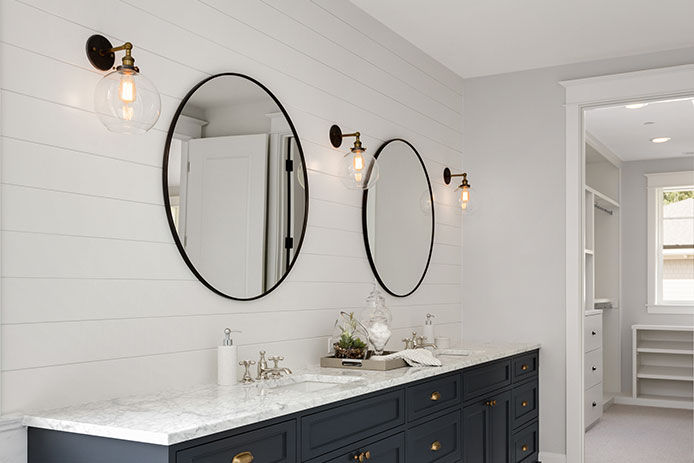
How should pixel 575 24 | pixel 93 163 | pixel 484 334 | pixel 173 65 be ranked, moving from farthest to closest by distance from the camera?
pixel 484 334, pixel 575 24, pixel 173 65, pixel 93 163

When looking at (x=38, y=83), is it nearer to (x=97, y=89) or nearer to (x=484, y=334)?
(x=97, y=89)

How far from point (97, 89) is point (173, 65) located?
49cm

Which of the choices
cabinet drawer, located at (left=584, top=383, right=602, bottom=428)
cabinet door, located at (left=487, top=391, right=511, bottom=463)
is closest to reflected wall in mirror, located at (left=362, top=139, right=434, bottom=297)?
cabinet door, located at (left=487, top=391, right=511, bottom=463)

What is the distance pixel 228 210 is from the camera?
2822mm

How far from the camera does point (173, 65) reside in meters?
2.63

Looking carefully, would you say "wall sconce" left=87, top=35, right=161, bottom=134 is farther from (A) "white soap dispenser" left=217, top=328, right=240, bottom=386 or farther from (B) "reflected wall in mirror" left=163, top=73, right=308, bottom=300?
(A) "white soap dispenser" left=217, top=328, right=240, bottom=386

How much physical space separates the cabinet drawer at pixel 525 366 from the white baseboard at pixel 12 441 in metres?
2.94

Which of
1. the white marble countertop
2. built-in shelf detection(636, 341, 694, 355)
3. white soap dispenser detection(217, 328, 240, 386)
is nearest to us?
the white marble countertop

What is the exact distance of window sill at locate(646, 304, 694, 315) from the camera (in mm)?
7516

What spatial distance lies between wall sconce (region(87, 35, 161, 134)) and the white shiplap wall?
120 millimetres

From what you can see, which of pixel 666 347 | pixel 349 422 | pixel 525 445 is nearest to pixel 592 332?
pixel 666 347

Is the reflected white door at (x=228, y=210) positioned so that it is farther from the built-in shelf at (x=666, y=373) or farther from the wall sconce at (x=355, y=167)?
the built-in shelf at (x=666, y=373)

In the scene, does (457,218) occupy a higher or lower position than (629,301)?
higher

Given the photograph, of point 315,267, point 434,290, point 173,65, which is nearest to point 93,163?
point 173,65
